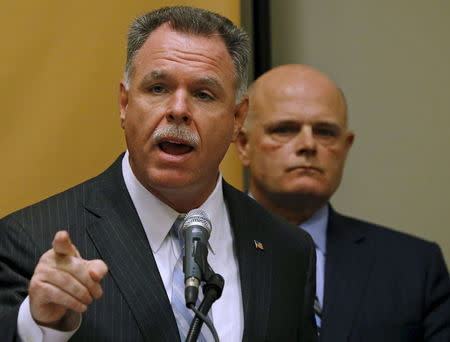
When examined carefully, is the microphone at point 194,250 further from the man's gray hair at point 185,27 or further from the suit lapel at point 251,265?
the man's gray hair at point 185,27

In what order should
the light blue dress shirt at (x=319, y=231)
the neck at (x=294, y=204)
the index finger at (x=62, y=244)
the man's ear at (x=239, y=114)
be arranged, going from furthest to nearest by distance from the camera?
the neck at (x=294, y=204)
the light blue dress shirt at (x=319, y=231)
the man's ear at (x=239, y=114)
the index finger at (x=62, y=244)

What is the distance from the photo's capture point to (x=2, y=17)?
281 centimetres

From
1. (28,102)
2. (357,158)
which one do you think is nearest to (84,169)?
(28,102)

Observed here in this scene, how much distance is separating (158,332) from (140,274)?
15cm

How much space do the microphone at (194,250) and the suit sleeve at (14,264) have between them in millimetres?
424

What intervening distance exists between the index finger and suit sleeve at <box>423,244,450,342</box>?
5.82ft

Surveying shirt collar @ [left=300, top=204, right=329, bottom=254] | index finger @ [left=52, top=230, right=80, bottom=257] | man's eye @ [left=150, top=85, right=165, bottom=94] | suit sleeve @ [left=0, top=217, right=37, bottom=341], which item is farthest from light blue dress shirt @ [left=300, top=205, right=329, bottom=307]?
index finger @ [left=52, top=230, right=80, bottom=257]

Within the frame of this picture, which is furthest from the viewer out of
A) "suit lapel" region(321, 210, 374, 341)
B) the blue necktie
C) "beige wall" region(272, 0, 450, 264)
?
"beige wall" region(272, 0, 450, 264)

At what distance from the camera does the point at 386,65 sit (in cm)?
406

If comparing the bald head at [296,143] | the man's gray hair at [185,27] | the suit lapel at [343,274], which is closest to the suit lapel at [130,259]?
the man's gray hair at [185,27]

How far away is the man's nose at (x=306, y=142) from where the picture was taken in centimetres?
339

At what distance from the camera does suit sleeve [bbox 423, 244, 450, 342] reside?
10.3 feet

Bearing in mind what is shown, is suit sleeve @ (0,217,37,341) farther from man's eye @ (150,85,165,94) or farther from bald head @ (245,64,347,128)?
bald head @ (245,64,347,128)

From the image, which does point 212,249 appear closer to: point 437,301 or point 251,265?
point 251,265
